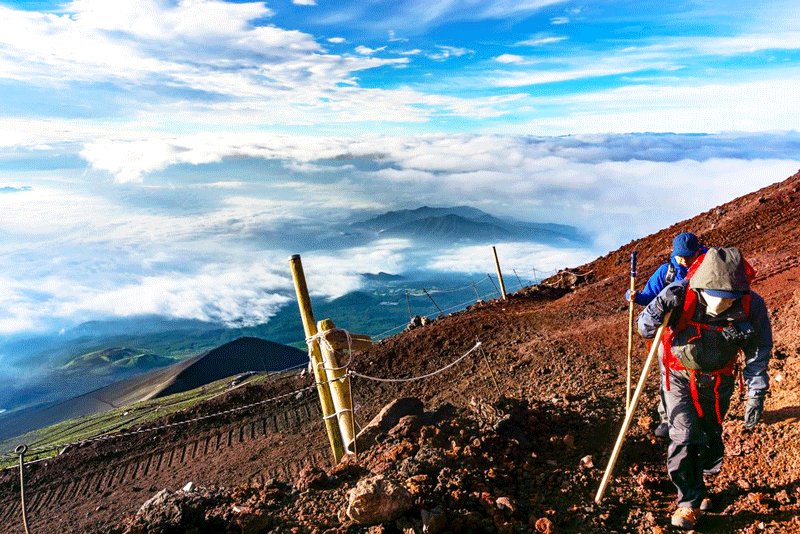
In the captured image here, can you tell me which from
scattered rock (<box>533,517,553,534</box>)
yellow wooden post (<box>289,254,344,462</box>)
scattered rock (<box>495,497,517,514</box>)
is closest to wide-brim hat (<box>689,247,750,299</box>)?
scattered rock (<box>533,517,553,534</box>)

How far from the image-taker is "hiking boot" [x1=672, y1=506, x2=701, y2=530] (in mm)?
4262

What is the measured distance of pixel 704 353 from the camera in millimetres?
4312

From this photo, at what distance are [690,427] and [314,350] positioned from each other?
4123 millimetres

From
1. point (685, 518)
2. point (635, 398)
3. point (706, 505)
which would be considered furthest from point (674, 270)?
point (685, 518)

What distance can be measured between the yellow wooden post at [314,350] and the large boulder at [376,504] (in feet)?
8.55

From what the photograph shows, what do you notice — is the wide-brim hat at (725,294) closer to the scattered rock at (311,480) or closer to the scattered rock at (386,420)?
the scattered rock at (311,480)

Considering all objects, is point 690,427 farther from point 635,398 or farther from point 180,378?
point 180,378

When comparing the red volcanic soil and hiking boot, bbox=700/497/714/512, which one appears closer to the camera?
hiking boot, bbox=700/497/714/512

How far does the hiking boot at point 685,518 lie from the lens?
14.0 ft

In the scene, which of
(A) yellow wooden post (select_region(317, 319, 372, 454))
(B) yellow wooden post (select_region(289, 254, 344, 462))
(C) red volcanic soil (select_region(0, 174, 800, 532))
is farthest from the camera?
(B) yellow wooden post (select_region(289, 254, 344, 462))

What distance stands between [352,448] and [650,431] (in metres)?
3.40

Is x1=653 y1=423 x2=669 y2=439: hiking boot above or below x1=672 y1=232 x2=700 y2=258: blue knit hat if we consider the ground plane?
below

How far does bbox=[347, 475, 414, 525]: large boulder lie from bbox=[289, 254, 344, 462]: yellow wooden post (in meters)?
2.61

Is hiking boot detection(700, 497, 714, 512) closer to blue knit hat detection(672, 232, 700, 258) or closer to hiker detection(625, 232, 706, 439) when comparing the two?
hiker detection(625, 232, 706, 439)
